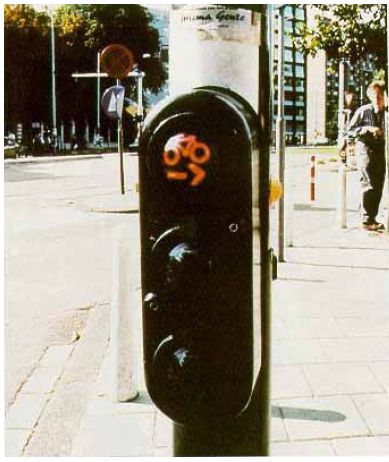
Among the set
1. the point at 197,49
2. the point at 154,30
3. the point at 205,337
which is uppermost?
the point at 154,30

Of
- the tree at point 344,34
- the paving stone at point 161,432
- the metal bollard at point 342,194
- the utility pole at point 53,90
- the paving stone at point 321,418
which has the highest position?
the utility pole at point 53,90

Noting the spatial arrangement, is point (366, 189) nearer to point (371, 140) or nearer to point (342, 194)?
point (342, 194)

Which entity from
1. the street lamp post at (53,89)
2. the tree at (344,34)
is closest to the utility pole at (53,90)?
the street lamp post at (53,89)

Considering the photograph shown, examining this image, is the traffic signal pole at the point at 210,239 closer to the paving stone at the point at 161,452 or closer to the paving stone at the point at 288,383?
the paving stone at the point at 161,452

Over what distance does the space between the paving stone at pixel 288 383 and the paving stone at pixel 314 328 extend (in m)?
0.70

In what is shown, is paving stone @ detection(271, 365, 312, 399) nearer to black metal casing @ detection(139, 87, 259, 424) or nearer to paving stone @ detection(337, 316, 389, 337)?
paving stone @ detection(337, 316, 389, 337)

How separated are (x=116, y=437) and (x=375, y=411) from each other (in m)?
1.26

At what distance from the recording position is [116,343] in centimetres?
375

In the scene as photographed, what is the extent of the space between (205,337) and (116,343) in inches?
72.2

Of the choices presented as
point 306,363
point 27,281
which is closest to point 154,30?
point 27,281

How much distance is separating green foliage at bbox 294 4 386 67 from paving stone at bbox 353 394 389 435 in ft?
21.5

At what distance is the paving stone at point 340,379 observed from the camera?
3824mm

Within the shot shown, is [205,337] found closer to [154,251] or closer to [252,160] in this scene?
[154,251]

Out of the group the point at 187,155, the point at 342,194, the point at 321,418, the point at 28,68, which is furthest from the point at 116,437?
the point at 28,68
